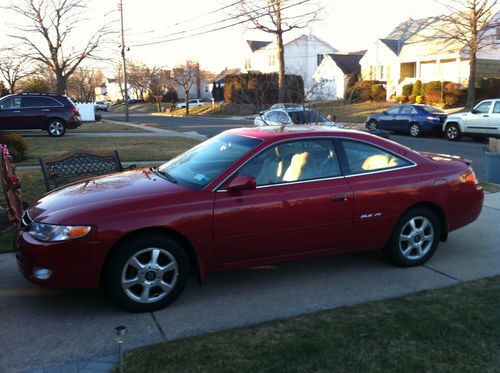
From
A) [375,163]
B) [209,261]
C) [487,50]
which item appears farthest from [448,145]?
[487,50]

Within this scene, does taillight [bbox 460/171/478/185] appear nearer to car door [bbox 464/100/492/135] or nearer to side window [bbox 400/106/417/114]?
car door [bbox 464/100/492/135]

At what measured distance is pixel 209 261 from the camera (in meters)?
→ 4.20

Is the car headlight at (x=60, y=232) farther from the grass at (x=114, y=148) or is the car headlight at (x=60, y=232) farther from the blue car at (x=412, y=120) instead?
the blue car at (x=412, y=120)

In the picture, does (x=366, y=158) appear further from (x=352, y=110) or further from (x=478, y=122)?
(x=352, y=110)

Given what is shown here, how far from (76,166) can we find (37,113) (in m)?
14.4

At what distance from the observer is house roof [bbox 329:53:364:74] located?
2069 inches

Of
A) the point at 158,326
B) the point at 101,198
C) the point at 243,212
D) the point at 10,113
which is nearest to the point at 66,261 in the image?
the point at 101,198

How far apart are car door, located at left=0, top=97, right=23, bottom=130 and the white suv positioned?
17.4 metres

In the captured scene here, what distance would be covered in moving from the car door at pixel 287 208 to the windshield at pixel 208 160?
0.64 ft

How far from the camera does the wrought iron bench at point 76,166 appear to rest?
6637 mm

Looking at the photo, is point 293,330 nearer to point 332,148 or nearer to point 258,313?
point 258,313

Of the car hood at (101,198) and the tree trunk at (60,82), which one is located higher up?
the tree trunk at (60,82)

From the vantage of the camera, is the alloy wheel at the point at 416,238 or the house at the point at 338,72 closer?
the alloy wheel at the point at 416,238

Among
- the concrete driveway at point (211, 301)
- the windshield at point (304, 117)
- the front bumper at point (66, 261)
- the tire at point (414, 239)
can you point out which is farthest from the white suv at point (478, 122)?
the front bumper at point (66, 261)
